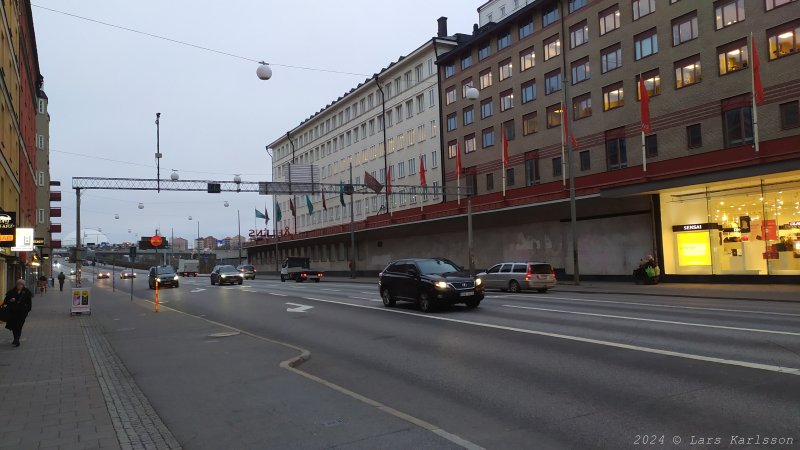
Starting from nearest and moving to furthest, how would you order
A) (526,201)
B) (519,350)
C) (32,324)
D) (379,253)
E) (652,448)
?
1. (652,448)
2. (519,350)
3. (32,324)
4. (526,201)
5. (379,253)

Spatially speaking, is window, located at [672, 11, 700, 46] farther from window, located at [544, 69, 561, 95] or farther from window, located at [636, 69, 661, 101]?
window, located at [544, 69, 561, 95]

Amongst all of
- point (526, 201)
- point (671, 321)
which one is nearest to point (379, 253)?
point (526, 201)

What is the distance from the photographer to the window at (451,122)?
168 ft

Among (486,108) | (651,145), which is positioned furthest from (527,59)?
(651,145)

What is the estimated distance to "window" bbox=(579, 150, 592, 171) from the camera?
123 ft

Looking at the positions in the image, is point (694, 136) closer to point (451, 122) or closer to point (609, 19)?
point (609, 19)

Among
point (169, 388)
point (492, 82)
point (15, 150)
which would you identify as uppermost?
point (492, 82)

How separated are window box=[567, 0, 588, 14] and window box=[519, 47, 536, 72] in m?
4.11

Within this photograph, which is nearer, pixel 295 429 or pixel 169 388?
pixel 295 429

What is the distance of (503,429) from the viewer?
5617 mm

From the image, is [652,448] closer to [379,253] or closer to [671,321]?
[671,321]

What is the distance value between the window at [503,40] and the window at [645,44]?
40.9ft

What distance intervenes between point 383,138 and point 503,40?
21887 millimetres

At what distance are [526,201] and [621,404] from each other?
2930 centimetres
